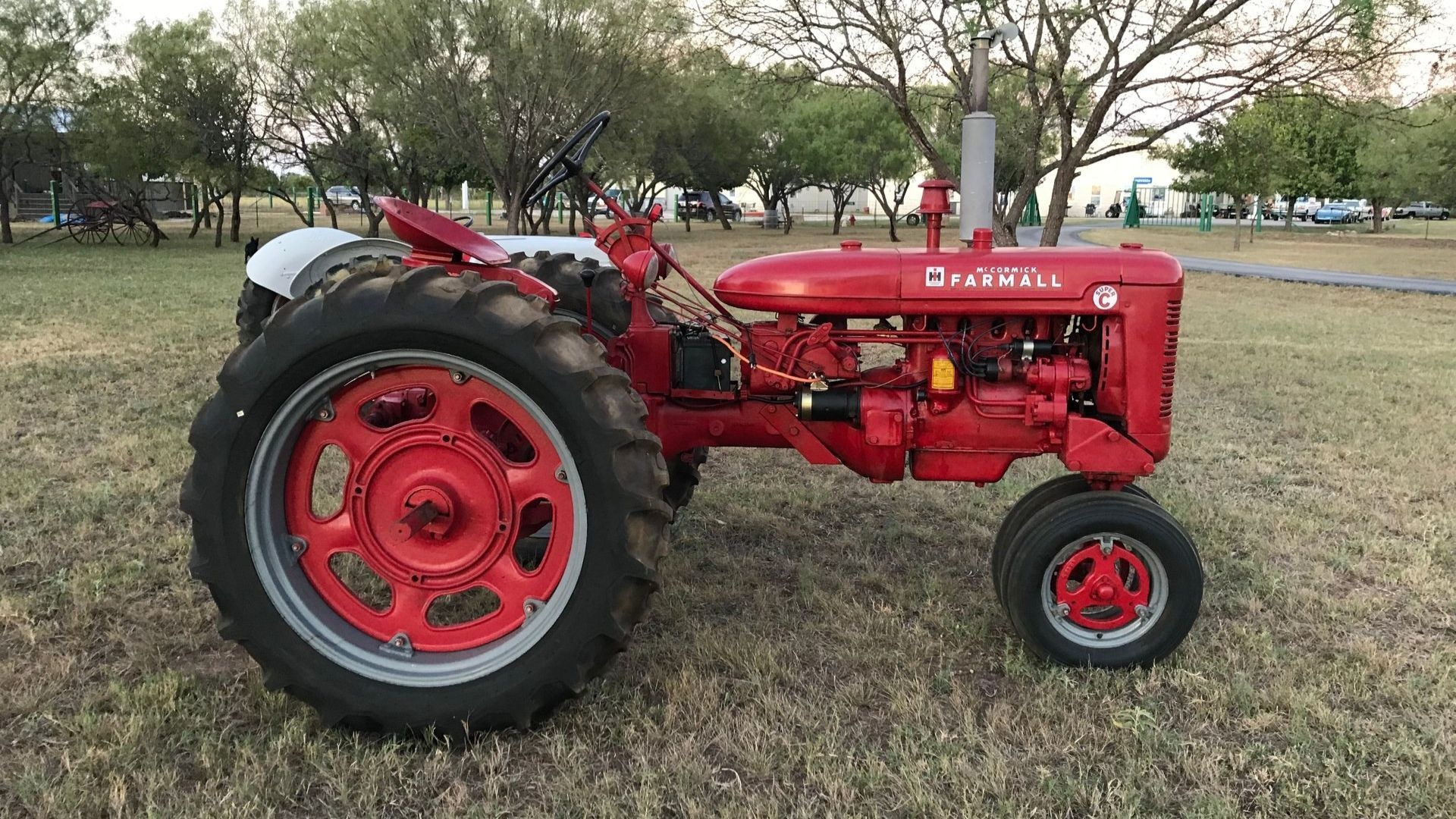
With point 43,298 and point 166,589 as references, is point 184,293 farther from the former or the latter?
point 166,589

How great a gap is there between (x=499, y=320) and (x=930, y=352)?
1.38 metres

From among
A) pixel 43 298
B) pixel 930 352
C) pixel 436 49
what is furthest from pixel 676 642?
pixel 436 49

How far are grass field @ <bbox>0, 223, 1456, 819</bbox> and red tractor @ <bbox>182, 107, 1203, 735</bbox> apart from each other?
0.69 feet

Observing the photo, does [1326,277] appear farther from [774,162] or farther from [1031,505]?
[774,162]

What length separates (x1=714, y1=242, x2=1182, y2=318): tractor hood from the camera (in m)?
2.96

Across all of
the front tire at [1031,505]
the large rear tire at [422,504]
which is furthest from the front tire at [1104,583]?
the large rear tire at [422,504]

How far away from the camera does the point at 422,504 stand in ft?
A: 8.64

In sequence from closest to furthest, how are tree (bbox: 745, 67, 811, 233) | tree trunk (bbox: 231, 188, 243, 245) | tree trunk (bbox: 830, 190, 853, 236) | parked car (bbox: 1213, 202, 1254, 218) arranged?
tree trunk (bbox: 231, 188, 243, 245) → tree (bbox: 745, 67, 811, 233) → tree trunk (bbox: 830, 190, 853, 236) → parked car (bbox: 1213, 202, 1254, 218)

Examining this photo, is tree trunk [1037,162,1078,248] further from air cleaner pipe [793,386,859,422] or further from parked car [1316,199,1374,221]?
parked car [1316,199,1374,221]

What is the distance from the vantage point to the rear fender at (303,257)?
5484 millimetres

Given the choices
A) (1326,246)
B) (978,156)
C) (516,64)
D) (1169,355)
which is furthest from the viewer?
(1326,246)

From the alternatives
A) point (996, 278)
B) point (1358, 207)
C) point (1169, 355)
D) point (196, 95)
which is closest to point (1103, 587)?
point (1169, 355)

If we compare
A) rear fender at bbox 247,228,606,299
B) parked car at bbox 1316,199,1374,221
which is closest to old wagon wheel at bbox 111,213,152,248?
rear fender at bbox 247,228,606,299

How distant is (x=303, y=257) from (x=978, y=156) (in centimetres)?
396
